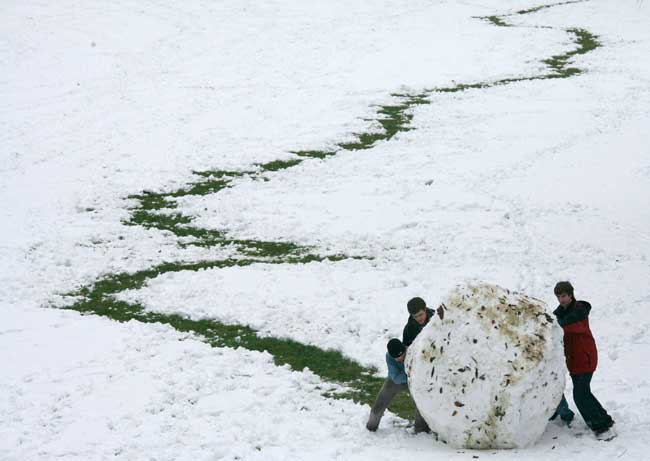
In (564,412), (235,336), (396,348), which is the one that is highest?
(396,348)

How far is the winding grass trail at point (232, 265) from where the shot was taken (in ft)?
43.8

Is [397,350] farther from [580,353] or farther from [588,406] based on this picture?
[588,406]

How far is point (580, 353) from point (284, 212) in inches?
485

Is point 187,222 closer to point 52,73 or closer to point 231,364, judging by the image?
point 231,364

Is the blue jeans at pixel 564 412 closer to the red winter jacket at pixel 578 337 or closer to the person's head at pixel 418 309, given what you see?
the red winter jacket at pixel 578 337

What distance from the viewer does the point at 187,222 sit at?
20.9m

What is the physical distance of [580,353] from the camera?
9914mm

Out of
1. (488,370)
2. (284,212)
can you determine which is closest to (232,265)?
(284,212)

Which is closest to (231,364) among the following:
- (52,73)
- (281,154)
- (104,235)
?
(104,235)

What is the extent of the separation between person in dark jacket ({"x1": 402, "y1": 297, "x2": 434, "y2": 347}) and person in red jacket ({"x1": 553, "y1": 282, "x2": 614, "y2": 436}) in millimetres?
1746

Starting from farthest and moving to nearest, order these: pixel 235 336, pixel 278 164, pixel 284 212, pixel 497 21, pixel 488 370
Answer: pixel 497 21
pixel 278 164
pixel 284 212
pixel 235 336
pixel 488 370

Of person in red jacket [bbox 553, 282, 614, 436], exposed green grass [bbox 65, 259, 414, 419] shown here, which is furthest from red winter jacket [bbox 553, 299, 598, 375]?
exposed green grass [bbox 65, 259, 414, 419]

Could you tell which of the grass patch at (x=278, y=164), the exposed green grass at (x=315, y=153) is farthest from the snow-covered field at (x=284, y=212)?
the grass patch at (x=278, y=164)

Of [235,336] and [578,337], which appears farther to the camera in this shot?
[235,336]
